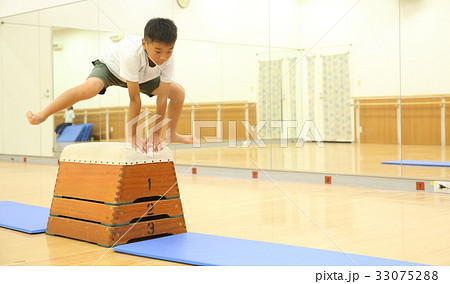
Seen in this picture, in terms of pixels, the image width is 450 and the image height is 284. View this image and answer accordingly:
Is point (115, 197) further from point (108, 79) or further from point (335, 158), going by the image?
point (335, 158)

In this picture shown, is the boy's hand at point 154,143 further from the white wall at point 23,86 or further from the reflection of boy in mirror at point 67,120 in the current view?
the white wall at point 23,86

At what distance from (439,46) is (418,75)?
1.26 ft

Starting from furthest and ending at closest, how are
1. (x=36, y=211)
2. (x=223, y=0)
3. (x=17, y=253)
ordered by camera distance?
(x=223, y=0) < (x=36, y=211) < (x=17, y=253)

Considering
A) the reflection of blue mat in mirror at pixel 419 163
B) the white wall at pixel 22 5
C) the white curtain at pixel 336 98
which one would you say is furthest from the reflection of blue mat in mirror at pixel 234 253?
the white wall at pixel 22 5

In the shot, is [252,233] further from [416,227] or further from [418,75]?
[418,75]

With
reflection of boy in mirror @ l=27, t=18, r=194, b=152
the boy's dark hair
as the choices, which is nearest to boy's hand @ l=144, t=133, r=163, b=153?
reflection of boy in mirror @ l=27, t=18, r=194, b=152

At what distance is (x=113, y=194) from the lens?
8.55ft

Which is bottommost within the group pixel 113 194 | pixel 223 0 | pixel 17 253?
pixel 17 253

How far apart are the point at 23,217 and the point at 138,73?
1290 mm

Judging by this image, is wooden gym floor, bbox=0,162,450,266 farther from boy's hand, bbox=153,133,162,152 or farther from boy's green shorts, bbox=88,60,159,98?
boy's green shorts, bbox=88,60,159,98

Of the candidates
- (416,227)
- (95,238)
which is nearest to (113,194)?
(95,238)

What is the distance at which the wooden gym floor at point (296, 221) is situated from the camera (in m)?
2.40

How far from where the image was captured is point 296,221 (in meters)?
3.17

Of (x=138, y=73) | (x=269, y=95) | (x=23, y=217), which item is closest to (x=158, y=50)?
(x=138, y=73)
